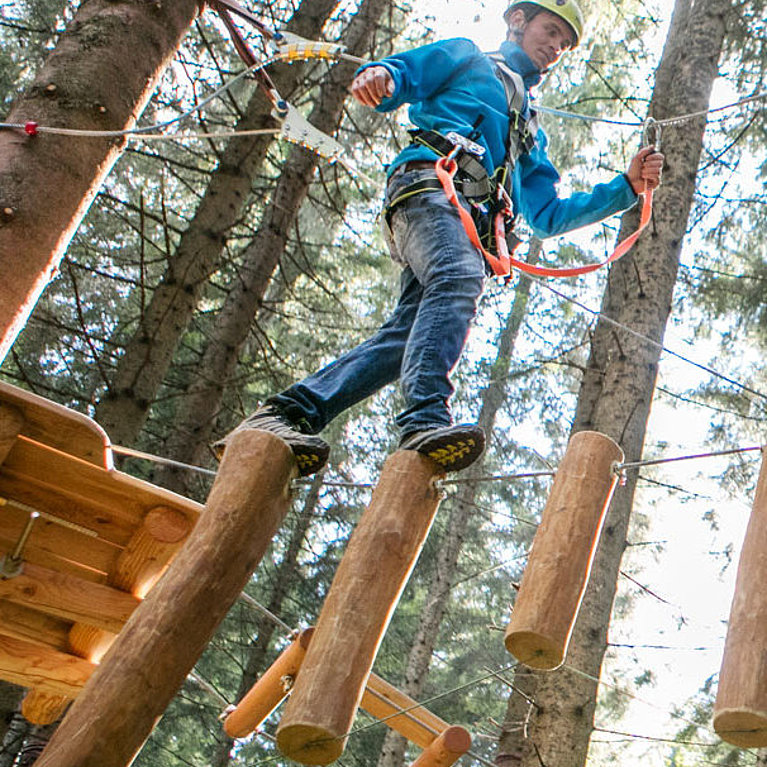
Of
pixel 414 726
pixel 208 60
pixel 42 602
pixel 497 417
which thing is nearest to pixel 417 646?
pixel 497 417

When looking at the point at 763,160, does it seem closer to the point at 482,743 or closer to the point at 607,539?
the point at 607,539

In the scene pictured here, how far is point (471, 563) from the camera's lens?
19.1 meters

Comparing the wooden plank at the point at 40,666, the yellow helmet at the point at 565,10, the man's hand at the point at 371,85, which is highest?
the yellow helmet at the point at 565,10

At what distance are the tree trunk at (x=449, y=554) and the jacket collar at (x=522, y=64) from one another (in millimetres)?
6039

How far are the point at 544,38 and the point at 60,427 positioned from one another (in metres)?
2.30

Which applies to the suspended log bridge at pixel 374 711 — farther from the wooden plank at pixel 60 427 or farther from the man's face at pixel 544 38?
the man's face at pixel 544 38

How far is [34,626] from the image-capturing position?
3.90 metres

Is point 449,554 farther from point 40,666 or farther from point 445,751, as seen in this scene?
point 40,666

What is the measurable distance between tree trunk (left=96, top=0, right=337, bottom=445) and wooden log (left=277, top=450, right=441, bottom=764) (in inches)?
153

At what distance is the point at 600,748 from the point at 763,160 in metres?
11.9

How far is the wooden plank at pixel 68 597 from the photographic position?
131 inches

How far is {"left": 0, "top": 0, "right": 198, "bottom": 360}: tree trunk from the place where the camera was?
3.31 metres

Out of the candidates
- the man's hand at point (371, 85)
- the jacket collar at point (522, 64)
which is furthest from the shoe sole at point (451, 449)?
the jacket collar at point (522, 64)

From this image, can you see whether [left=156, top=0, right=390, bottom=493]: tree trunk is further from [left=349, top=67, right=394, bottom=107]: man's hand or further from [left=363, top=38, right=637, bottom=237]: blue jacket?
[left=349, top=67, right=394, bottom=107]: man's hand
